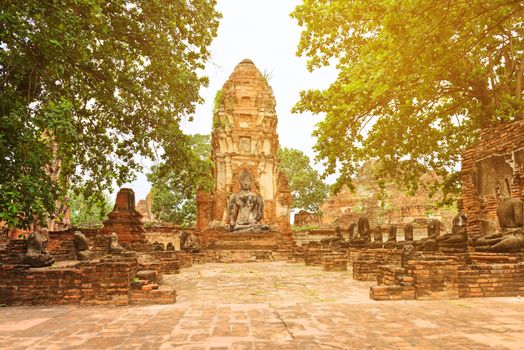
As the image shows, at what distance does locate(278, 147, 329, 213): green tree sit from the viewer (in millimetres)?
40666

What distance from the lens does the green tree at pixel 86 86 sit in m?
6.33

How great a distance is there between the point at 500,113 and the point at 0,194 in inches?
493

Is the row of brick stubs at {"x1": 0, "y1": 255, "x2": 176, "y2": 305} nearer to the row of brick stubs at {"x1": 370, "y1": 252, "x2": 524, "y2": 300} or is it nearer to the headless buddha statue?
the row of brick stubs at {"x1": 370, "y1": 252, "x2": 524, "y2": 300}

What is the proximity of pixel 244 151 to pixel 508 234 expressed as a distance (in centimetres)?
1740

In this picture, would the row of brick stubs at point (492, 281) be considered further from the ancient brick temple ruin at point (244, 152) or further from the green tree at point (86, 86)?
the ancient brick temple ruin at point (244, 152)

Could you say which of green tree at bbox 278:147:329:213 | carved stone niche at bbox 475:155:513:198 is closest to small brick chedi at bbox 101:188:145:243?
carved stone niche at bbox 475:155:513:198

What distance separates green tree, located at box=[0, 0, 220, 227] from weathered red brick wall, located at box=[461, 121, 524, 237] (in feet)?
27.6

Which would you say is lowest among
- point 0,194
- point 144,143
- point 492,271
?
point 492,271

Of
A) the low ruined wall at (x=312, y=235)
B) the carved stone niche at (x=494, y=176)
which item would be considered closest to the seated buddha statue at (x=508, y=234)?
the carved stone niche at (x=494, y=176)

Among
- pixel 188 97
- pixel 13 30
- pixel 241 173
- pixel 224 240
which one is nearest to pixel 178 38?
pixel 188 97

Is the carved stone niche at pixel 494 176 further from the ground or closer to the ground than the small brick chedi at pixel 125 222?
further from the ground

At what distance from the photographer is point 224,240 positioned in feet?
64.2

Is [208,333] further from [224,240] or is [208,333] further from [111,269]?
[224,240]

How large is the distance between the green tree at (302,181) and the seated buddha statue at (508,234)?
30.9 meters
